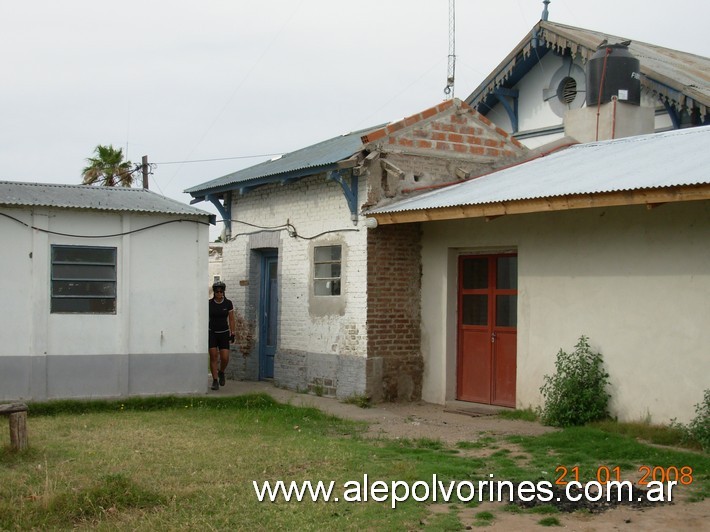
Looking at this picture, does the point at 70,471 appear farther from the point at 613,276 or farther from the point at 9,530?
the point at 613,276

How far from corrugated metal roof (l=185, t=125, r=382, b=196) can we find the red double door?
2452 mm

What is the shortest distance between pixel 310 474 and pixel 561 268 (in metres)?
4.92

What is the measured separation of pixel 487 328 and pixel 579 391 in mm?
2429

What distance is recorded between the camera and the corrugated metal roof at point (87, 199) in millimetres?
12445

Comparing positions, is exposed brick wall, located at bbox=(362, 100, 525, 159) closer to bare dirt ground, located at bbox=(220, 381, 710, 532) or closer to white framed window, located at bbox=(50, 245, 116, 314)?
bare dirt ground, located at bbox=(220, 381, 710, 532)

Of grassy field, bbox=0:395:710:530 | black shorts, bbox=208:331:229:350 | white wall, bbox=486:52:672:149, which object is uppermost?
white wall, bbox=486:52:672:149

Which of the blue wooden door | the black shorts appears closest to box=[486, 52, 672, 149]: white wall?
the blue wooden door

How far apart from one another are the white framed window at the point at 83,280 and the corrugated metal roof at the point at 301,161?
323cm

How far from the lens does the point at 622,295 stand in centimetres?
1064

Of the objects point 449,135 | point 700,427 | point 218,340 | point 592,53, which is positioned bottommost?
point 700,427

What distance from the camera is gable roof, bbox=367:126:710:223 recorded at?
30.2 feet

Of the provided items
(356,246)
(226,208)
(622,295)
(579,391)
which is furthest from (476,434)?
(226,208)

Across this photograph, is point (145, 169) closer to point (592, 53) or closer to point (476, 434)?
point (592, 53)

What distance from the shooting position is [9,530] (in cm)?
633
